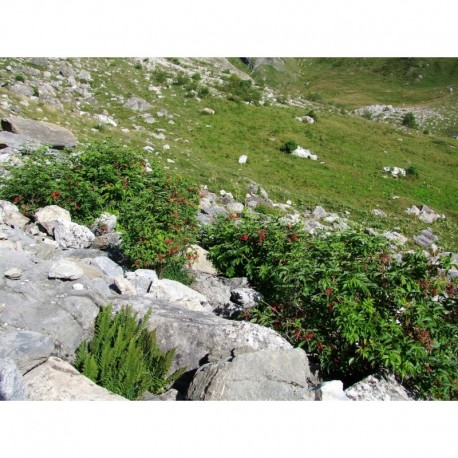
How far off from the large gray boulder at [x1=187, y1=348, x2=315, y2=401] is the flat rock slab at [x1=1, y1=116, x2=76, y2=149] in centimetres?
1190

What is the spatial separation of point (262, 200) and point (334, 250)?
11.6 metres

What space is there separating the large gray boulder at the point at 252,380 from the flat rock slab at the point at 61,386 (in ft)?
3.35

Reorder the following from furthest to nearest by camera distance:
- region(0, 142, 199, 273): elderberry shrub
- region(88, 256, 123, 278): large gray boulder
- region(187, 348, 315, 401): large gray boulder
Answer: region(0, 142, 199, 273): elderberry shrub, region(88, 256, 123, 278): large gray boulder, region(187, 348, 315, 401): large gray boulder

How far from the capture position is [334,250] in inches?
283

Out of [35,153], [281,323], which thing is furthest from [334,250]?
[35,153]

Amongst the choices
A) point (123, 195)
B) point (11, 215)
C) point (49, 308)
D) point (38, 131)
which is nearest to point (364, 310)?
point (49, 308)

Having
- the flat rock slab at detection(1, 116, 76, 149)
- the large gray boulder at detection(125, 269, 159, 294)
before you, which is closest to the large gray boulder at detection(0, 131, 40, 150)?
the flat rock slab at detection(1, 116, 76, 149)

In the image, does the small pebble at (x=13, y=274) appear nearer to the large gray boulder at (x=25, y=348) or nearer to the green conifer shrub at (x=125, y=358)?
the large gray boulder at (x=25, y=348)

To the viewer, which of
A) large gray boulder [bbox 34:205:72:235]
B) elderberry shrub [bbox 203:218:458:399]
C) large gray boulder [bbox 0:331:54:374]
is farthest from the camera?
large gray boulder [bbox 34:205:72:235]

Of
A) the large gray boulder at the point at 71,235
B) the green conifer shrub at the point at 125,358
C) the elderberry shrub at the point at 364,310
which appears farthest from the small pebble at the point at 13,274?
the elderberry shrub at the point at 364,310

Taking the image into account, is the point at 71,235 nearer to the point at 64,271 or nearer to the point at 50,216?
the point at 50,216

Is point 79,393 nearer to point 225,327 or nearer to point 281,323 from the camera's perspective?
point 225,327

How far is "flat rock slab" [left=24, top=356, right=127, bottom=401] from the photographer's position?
4.98 metres

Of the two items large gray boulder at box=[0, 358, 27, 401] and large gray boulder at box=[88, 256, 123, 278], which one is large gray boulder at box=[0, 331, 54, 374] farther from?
large gray boulder at box=[88, 256, 123, 278]
